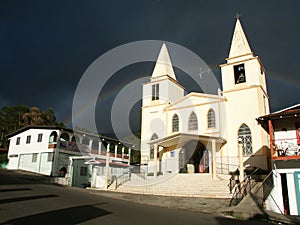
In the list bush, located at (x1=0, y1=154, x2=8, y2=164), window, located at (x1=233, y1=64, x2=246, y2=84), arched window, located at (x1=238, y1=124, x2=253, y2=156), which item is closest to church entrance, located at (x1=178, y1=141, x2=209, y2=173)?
arched window, located at (x1=238, y1=124, x2=253, y2=156)

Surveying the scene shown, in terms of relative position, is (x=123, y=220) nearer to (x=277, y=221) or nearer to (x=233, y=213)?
(x=233, y=213)

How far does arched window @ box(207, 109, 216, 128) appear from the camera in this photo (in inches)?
888

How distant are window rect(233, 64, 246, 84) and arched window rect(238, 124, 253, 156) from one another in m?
4.12

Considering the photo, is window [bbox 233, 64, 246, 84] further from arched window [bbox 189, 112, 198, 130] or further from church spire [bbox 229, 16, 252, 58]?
arched window [bbox 189, 112, 198, 130]

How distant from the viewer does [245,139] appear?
2064cm

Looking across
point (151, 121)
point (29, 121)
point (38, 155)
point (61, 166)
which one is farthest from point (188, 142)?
point (29, 121)

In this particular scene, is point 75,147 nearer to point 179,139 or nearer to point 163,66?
point 163,66

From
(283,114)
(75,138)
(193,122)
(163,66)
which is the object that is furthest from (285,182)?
(75,138)

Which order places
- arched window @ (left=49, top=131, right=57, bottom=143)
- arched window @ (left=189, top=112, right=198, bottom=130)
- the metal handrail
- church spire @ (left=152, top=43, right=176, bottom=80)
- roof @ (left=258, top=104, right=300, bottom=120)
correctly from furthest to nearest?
arched window @ (left=49, top=131, right=57, bottom=143) < church spire @ (left=152, top=43, right=176, bottom=80) < arched window @ (left=189, top=112, right=198, bottom=130) < roof @ (left=258, top=104, right=300, bottom=120) < the metal handrail

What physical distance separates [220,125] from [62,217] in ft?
56.0

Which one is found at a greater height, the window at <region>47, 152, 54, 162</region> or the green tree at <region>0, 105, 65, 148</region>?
the green tree at <region>0, 105, 65, 148</region>

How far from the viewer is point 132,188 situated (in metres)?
18.0

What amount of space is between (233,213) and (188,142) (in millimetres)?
13316

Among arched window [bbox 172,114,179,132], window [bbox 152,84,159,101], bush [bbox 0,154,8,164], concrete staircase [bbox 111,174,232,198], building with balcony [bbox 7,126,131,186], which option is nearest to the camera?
concrete staircase [bbox 111,174,232,198]
